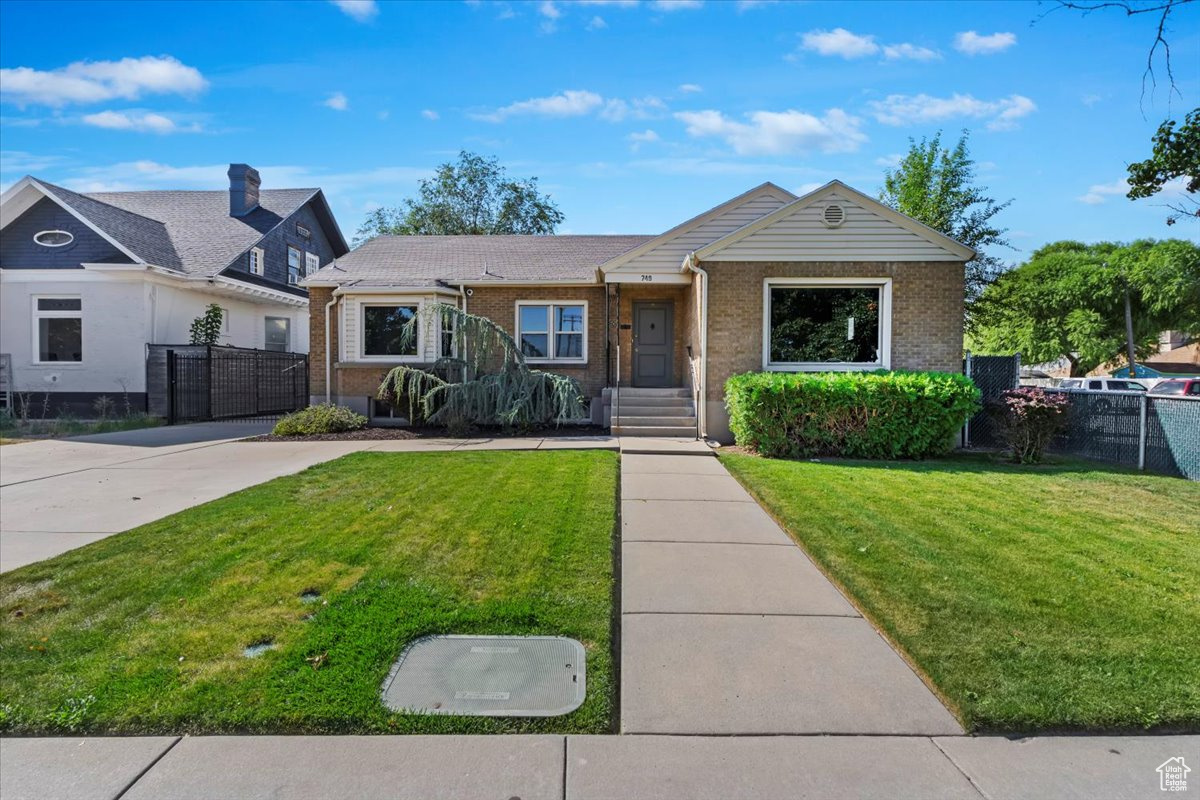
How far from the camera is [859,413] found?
10492 mm

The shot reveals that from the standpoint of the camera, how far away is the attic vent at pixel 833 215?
1216 centimetres

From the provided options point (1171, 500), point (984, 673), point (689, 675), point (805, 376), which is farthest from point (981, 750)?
point (805, 376)

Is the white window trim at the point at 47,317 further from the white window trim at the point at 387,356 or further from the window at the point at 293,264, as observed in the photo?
the white window trim at the point at 387,356

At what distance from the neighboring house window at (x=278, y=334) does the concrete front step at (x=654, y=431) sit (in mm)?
15281

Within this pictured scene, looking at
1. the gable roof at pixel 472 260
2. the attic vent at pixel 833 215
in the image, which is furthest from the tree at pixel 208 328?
the attic vent at pixel 833 215

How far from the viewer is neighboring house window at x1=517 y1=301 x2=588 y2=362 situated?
15922 millimetres

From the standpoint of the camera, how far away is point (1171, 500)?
7715 mm

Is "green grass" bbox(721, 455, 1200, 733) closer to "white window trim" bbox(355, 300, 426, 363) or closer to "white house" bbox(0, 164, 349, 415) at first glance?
"white window trim" bbox(355, 300, 426, 363)

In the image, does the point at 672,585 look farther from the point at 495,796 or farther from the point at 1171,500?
the point at 1171,500

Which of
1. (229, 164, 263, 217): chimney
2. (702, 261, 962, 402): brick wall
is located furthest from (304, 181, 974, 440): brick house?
(229, 164, 263, 217): chimney

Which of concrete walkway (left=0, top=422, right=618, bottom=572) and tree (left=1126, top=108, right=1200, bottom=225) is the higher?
tree (left=1126, top=108, right=1200, bottom=225)

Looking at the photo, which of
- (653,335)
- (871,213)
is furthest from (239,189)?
(871,213)

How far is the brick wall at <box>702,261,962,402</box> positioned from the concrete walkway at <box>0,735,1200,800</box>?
974cm

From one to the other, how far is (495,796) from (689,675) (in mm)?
1288
